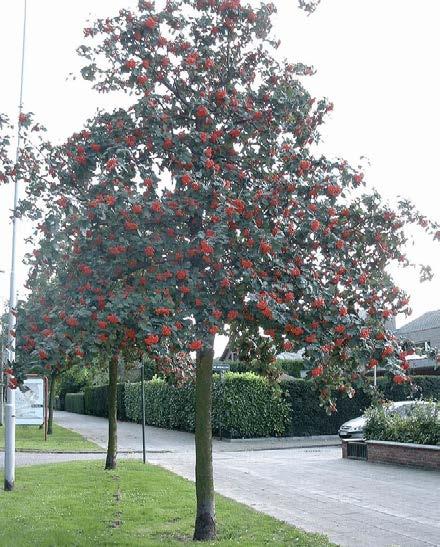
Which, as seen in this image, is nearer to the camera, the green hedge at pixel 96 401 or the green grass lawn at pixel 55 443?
the green grass lawn at pixel 55 443

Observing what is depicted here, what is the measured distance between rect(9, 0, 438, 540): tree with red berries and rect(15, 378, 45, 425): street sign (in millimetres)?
15964

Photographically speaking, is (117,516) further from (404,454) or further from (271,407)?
(271,407)

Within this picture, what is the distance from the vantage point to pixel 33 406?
2388 cm

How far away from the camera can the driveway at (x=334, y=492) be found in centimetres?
912

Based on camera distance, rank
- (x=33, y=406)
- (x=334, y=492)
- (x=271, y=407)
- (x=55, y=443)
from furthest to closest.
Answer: (x=271, y=407) < (x=55, y=443) < (x=33, y=406) < (x=334, y=492)

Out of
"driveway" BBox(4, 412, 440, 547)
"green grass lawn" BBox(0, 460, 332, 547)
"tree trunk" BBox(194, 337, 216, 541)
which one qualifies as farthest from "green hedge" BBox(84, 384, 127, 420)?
"tree trunk" BBox(194, 337, 216, 541)

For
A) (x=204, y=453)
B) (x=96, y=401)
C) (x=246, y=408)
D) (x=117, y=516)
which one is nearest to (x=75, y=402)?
(x=96, y=401)

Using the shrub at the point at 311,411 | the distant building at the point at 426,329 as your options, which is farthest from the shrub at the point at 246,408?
the distant building at the point at 426,329

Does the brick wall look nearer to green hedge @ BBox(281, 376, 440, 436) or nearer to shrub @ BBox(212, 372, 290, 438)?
shrub @ BBox(212, 372, 290, 438)

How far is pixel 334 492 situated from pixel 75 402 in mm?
50737

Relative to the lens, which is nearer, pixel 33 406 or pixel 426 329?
pixel 33 406

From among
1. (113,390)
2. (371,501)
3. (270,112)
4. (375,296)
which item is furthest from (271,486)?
(270,112)

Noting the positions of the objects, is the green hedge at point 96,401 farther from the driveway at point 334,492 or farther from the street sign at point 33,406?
the driveway at point 334,492

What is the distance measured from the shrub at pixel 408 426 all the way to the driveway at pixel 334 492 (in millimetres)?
761
